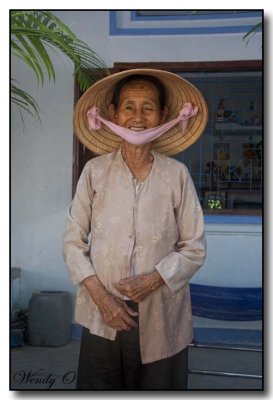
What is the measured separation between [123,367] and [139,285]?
1.34 feet

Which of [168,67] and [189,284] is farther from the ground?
[168,67]

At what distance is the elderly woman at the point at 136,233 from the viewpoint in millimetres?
2836

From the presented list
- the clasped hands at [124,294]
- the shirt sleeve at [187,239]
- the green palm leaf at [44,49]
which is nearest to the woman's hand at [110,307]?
the clasped hands at [124,294]

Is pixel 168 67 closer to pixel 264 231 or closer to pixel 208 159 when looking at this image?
pixel 208 159

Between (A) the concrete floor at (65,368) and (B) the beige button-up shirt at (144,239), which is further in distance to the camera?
(A) the concrete floor at (65,368)

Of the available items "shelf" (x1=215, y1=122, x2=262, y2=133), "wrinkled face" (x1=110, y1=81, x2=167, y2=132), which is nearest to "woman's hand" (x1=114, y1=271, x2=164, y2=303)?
"wrinkled face" (x1=110, y1=81, x2=167, y2=132)

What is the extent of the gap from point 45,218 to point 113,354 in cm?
73

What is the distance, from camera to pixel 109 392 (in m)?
2.98

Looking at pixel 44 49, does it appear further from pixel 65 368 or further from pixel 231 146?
pixel 65 368

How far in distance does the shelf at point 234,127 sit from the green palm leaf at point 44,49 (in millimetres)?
617

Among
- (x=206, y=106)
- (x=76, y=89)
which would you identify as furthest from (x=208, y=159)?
(x=76, y=89)

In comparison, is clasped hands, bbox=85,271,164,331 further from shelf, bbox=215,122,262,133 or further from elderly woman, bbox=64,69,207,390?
shelf, bbox=215,122,262,133

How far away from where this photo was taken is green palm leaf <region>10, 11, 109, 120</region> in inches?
119

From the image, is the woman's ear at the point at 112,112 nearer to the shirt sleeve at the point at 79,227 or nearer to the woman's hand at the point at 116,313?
the shirt sleeve at the point at 79,227
